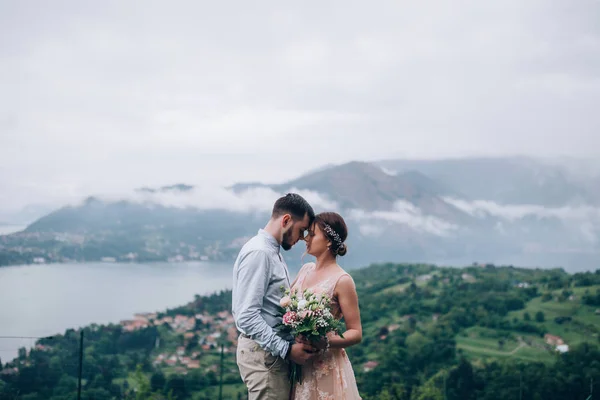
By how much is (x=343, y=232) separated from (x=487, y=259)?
61.3 metres

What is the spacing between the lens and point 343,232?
3.18m

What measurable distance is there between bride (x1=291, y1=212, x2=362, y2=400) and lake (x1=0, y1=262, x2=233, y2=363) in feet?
72.6

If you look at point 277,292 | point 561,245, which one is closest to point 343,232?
point 277,292

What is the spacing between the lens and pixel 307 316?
2.78 meters

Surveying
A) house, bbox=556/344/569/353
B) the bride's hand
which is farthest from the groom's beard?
house, bbox=556/344/569/353

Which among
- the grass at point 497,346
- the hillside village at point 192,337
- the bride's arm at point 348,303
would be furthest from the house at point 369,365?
the bride's arm at point 348,303

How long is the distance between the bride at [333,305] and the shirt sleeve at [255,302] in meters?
0.41

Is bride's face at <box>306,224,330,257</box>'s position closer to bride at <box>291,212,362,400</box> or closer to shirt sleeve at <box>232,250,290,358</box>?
bride at <box>291,212,362,400</box>

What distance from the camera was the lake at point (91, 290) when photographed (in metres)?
28.7

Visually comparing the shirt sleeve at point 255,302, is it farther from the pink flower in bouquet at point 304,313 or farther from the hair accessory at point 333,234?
the hair accessory at point 333,234

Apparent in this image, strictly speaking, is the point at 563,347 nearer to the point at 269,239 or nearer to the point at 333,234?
the point at 333,234

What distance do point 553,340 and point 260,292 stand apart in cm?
2023

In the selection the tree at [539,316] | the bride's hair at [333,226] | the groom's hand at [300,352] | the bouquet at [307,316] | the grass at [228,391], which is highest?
the bride's hair at [333,226]

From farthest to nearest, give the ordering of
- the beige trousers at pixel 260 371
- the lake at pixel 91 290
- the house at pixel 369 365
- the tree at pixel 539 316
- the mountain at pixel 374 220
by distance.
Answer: the mountain at pixel 374 220, the lake at pixel 91 290, the tree at pixel 539 316, the house at pixel 369 365, the beige trousers at pixel 260 371
